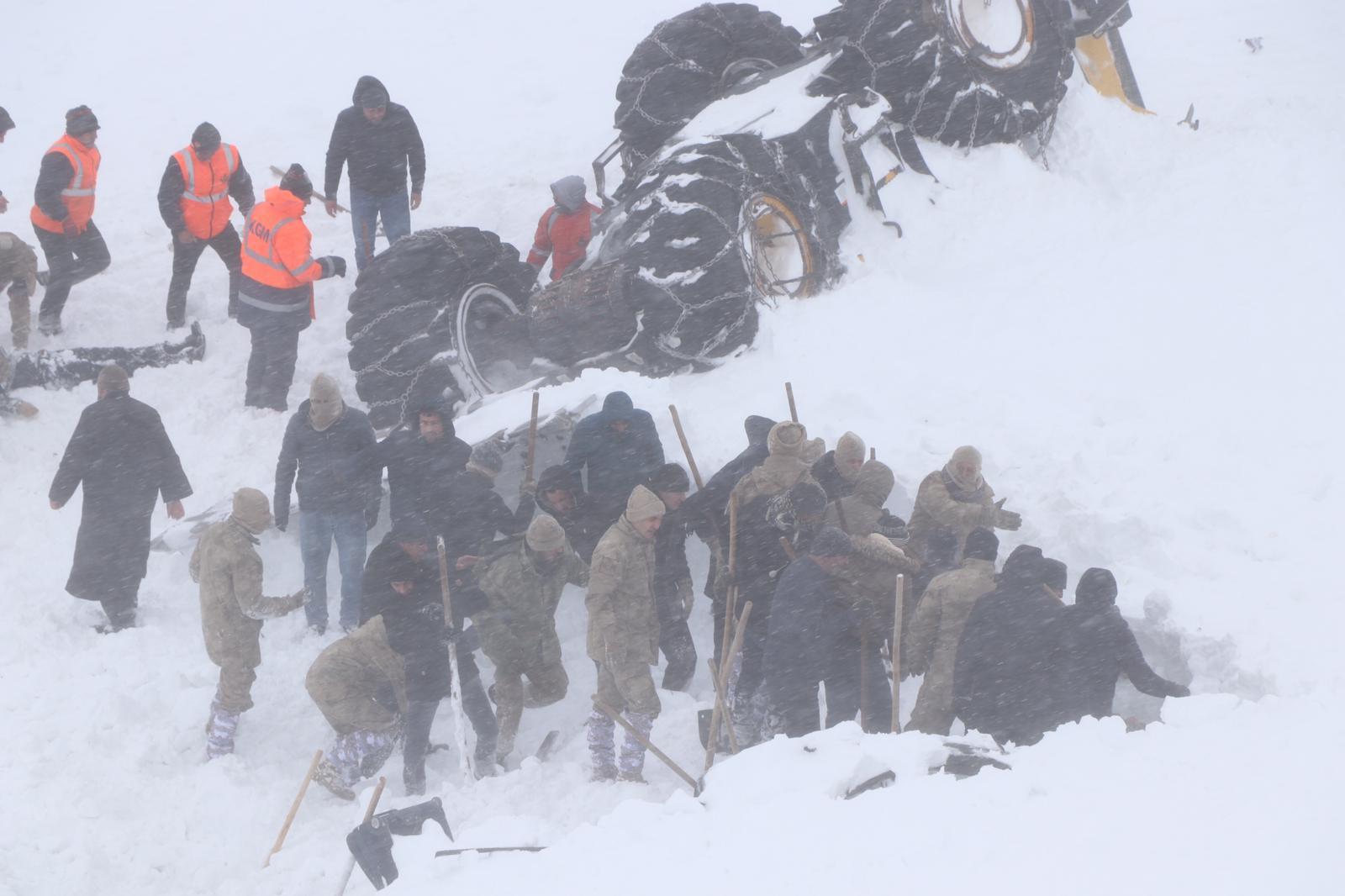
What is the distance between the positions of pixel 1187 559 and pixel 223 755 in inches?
197

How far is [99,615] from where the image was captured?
6.75 meters

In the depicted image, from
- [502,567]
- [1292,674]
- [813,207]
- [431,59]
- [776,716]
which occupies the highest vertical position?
[431,59]

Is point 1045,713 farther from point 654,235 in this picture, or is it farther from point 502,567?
point 654,235

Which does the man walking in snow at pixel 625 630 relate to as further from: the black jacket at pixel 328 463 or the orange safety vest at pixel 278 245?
the orange safety vest at pixel 278 245

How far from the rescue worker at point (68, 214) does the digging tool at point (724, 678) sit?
17.5 feet

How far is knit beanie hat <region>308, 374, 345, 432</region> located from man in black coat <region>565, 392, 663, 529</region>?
128 cm

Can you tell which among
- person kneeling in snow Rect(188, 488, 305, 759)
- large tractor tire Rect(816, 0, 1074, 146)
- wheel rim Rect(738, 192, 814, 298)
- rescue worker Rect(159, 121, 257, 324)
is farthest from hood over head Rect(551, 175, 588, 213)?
person kneeling in snow Rect(188, 488, 305, 759)

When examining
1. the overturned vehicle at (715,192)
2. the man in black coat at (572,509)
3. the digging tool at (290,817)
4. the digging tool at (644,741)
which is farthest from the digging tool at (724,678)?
the overturned vehicle at (715,192)

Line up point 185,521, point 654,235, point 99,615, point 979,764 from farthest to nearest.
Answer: point 654,235 < point 185,521 < point 99,615 < point 979,764

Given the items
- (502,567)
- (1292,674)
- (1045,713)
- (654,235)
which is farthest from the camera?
(654,235)

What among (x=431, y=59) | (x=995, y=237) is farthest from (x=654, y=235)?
(x=431, y=59)

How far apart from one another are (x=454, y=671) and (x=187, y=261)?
427cm

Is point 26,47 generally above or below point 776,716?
above

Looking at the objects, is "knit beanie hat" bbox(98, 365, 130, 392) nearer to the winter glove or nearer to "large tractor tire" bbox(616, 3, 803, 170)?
the winter glove
